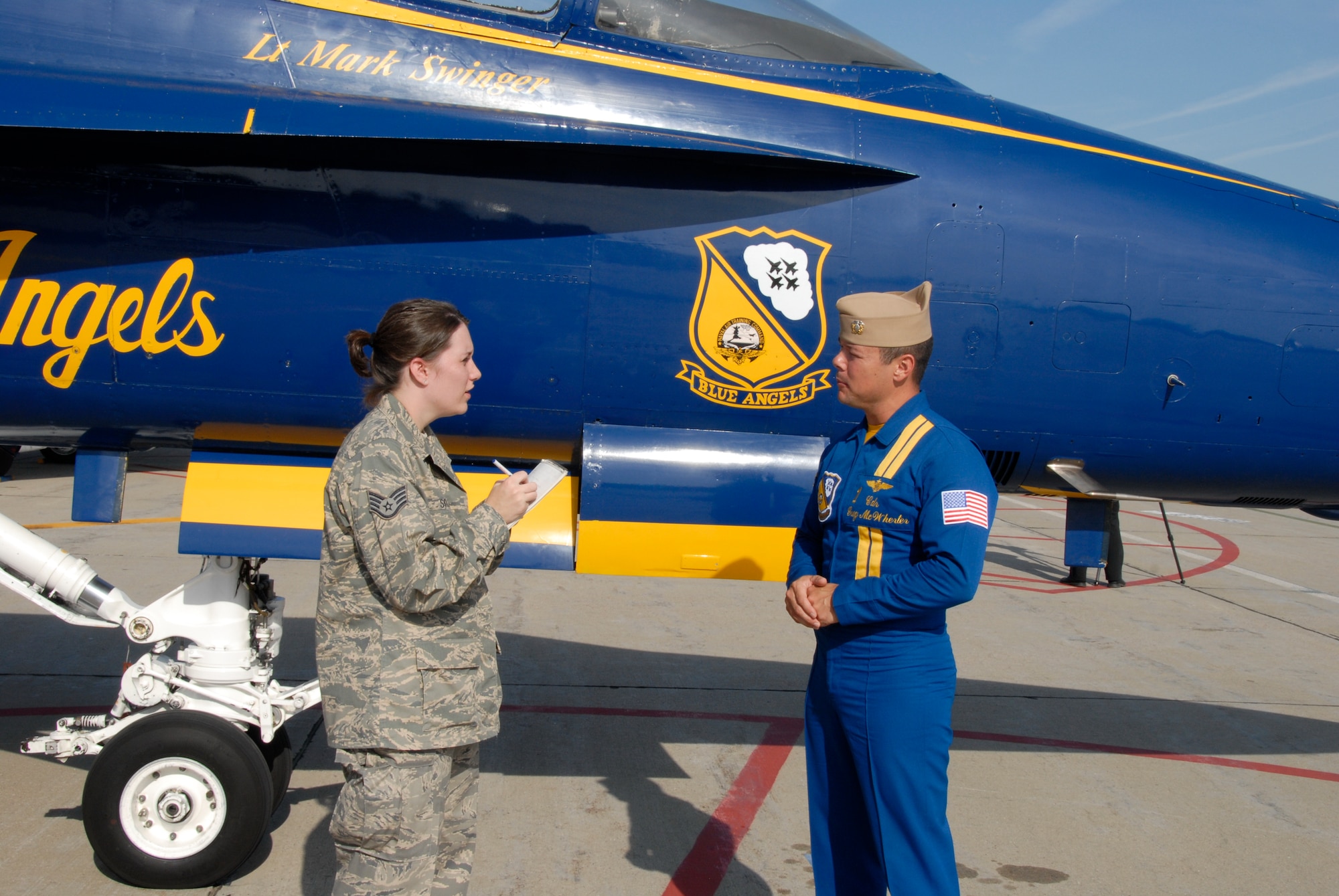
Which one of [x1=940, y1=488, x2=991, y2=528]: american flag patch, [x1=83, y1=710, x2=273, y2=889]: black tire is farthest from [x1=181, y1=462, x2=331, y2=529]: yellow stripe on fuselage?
[x1=940, y1=488, x2=991, y2=528]: american flag patch

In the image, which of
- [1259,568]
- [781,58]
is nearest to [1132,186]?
[781,58]

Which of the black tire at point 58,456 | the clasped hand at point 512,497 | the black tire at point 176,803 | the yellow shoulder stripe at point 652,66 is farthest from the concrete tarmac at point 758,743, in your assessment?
the black tire at point 58,456

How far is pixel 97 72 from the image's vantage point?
11.3 feet

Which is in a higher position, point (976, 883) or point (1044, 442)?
point (1044, 442)

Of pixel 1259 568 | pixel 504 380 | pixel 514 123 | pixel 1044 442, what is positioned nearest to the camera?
pixel 514 123

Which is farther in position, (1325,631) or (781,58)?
(1325,631)

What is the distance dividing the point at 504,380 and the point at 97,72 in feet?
5.91

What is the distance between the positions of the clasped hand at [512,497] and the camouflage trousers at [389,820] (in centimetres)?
60

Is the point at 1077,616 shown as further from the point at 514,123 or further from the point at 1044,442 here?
the point at 514,123

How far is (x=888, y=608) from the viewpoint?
2404mm

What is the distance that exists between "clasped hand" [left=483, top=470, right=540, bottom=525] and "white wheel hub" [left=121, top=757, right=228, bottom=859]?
1.86m

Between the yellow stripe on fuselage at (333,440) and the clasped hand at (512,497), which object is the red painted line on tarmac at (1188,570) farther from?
the clasped hand at (512,497)

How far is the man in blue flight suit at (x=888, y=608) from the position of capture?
7.91ft

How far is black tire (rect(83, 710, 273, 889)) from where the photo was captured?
3.38 m
